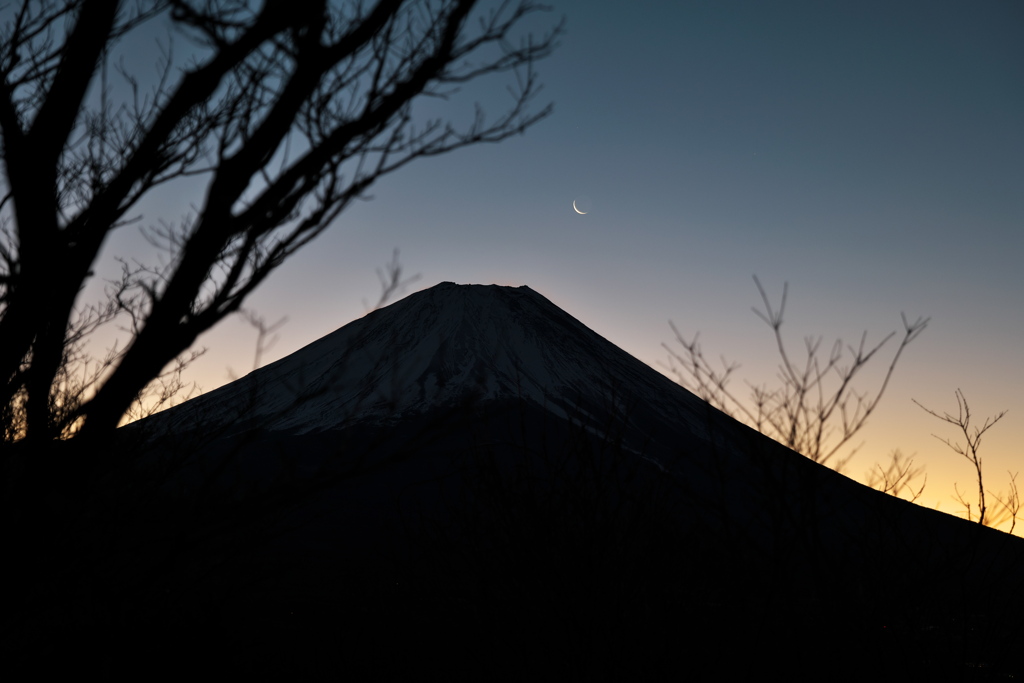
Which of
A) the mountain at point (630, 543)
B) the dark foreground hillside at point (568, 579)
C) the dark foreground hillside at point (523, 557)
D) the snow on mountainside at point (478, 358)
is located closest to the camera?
the dark foreground hillside at point (523, 557)

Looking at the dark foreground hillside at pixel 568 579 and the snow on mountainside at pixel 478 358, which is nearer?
the dark foreground hillside at pixel 568 579

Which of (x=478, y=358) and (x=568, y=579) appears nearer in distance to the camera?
(x=568, y=579)

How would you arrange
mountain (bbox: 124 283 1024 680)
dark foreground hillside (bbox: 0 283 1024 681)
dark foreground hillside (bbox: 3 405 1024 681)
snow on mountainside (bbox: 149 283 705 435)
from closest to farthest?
dark foreground hillside (bbox: 0 283 1024 681), dark foreground hillside (bbox: 3 405 1024 681), mountain (bbox: 124 283 1024 680), snow on mountainside (bbox: 149 283 705 435)

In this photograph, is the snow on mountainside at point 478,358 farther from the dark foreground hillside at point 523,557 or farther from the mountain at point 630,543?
the mountain at point 630,543

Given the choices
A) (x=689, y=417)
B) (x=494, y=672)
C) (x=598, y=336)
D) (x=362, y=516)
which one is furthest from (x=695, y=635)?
(x=598, y=336)

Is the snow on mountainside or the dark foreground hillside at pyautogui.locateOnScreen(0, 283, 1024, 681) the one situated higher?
the snow on mountainside

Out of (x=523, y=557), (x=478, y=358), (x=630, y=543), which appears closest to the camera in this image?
(x=630, y=543)

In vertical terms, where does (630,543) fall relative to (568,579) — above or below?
above

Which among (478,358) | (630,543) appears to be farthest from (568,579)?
(478,358)

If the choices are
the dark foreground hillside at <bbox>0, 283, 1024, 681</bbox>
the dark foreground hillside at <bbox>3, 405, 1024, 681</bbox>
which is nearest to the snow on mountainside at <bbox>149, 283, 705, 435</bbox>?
the dark foreground hillside at <bbox>0, 283, 1024, 681</bbox>

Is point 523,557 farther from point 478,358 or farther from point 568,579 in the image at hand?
point 478,358

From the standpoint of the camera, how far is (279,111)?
263 cm

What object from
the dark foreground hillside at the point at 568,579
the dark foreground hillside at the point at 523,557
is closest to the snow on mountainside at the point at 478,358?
the dark foreground hillside at the point at 523,557

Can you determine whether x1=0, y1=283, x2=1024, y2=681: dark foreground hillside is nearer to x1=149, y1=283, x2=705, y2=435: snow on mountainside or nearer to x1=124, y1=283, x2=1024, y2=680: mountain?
x1=124, y1=283, x2=1024, y2=680: mountain
